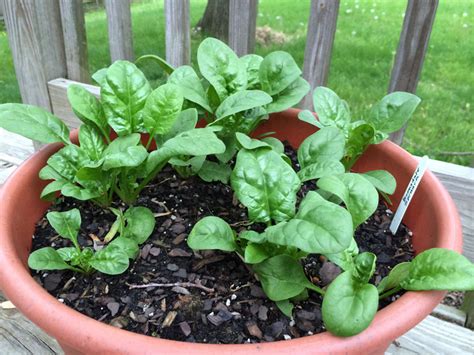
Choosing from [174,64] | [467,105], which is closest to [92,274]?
[174,64]

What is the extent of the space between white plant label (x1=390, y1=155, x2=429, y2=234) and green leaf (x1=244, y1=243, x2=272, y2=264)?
311 mm

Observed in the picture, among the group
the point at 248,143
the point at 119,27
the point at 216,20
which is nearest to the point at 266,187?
the point at 248,143

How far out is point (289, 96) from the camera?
97 centimetres

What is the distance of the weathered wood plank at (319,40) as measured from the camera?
1231 mm

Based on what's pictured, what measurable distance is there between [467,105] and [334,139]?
Result: 1831 mm

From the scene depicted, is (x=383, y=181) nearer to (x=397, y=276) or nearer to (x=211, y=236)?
(x=397, y=276)

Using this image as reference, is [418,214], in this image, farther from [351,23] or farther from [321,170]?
[351,23]

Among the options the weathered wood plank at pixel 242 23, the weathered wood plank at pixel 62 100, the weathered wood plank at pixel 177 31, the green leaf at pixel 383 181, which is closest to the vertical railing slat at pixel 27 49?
the weathered wood plank at pixel 62 100

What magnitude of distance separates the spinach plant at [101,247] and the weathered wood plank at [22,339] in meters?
0.30

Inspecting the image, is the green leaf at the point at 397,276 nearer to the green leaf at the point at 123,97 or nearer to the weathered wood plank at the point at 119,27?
the green leaf at the point at 123,97

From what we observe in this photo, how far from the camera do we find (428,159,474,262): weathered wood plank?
45.4 inches

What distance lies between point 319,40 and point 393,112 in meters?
0.40

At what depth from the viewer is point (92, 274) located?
80cm

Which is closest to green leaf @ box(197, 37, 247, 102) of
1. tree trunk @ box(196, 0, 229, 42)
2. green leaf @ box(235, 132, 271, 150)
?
green leaf @ box(235, 132, 271, 150)
